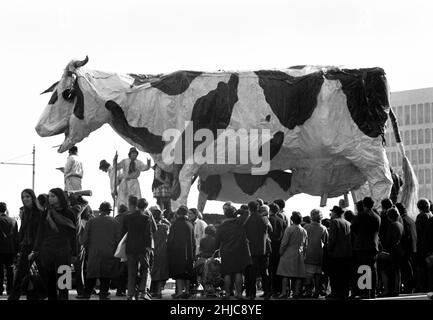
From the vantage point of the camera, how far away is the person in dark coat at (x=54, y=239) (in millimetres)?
20219

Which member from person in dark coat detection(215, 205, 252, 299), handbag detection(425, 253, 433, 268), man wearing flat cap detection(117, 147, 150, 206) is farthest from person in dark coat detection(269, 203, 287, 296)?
man wearing flat cap detection(117, 147, 150, 206)

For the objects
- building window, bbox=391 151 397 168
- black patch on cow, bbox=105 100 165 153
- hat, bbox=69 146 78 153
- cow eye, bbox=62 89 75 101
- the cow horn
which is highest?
building window, bbox=391 151 397 168

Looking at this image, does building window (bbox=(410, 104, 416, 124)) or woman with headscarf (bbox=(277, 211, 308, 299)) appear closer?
woman with headscarf (bbox=(277, 211, 308, 299))

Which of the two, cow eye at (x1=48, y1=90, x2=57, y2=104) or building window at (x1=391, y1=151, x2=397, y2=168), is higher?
building window at (x1=391, y1=151, x2=397, y2=168)

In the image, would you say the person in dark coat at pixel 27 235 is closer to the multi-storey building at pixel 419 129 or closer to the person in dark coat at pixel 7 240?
the person in dark coat at pixel 7 240

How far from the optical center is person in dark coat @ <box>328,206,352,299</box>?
24141 millimetres

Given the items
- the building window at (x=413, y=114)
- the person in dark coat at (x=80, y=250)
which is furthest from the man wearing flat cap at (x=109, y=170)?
the building window at (x=413, y=114)

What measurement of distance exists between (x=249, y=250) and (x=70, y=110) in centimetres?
982

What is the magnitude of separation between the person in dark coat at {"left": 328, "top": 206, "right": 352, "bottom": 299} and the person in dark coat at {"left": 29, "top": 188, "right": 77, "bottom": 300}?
5674mm

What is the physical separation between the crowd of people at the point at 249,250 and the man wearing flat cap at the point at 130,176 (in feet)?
14.3

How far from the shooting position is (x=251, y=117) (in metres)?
31.8

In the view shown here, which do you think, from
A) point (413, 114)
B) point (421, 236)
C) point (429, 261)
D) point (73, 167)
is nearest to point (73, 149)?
point (73, 167)

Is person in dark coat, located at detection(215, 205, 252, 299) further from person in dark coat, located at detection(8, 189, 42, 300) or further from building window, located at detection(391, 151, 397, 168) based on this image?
building window, located at detection(391, 151, 397, 168)

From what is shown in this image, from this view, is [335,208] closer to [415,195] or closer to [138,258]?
[138,258]
